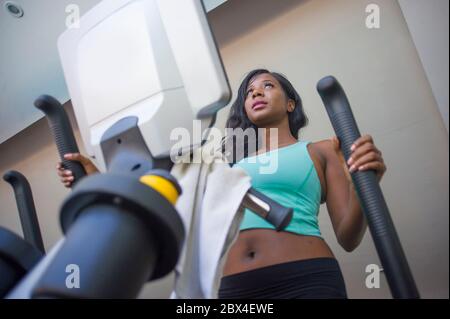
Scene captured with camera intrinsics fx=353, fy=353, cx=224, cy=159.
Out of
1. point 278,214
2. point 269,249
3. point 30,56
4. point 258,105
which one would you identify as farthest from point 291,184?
point 30,56

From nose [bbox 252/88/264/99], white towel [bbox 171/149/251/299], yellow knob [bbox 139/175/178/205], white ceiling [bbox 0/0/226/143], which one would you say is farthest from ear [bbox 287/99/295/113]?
yellow knob [bbox 139/175/178/205]

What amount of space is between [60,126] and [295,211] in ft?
2.12

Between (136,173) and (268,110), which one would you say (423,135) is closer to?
(268,110)

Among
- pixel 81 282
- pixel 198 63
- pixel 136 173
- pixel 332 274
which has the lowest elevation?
pixel 332 274

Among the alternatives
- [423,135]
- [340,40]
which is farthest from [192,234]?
[340,40]

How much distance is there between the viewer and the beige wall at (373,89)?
116 cm

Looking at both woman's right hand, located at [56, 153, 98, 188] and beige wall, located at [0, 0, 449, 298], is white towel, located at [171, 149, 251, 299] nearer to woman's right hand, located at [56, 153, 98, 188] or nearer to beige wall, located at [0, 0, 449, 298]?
woman's right hand, located at [56, 153, 98, 188]

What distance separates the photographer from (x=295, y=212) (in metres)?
0.98

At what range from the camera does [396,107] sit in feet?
4.00

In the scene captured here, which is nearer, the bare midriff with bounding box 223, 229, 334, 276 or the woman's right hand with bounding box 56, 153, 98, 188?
the woman's right hand with bounding box 56, 153, 98, 188

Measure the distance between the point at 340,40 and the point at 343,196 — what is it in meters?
0.64

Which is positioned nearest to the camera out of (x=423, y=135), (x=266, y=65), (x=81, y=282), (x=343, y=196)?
(x=81, y=282)

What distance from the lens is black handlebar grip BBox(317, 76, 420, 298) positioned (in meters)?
0.50

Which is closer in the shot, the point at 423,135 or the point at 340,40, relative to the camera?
the point at 423,135
